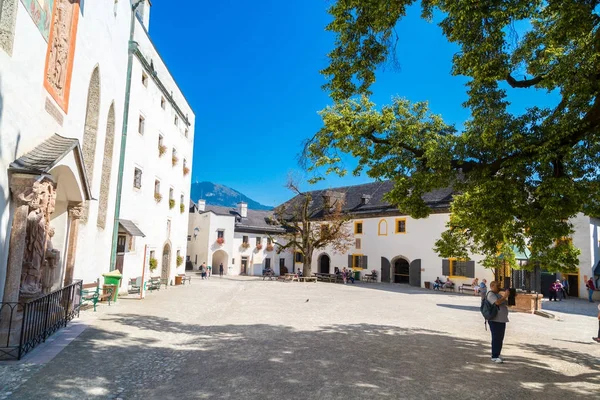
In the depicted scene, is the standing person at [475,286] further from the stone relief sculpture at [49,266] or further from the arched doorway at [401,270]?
the stone relief sculpture at [49,266]

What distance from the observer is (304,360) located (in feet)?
25.7

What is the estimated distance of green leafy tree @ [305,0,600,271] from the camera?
6.82 metres

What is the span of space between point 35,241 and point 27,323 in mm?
1663

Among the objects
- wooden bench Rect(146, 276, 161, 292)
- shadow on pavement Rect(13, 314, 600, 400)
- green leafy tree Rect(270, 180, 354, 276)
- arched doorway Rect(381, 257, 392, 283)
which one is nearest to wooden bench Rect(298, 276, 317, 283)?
green leafy tree Rect(270, 180, 354, 276)

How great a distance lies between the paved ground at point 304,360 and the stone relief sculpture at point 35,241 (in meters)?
1.52

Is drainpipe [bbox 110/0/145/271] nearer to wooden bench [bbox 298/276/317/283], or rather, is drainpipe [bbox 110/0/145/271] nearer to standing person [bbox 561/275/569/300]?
wooden bench [bbox 298/276/317/283]

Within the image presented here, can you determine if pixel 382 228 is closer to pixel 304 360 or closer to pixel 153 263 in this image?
pixel 153 263

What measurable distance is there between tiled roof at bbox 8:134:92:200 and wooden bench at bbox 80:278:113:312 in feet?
16.4

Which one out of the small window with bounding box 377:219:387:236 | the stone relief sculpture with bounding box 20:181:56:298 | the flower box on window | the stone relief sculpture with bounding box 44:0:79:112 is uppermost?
the flower box on window

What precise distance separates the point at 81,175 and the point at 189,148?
64.2 ft

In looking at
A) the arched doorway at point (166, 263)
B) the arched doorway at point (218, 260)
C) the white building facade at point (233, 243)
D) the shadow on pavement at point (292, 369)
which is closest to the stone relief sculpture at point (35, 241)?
the shadow on pavement at point (292, 369)

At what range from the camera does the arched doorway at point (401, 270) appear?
35.8m

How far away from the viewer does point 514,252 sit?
1944cm

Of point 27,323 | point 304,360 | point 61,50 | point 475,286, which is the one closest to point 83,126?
point 61,50
